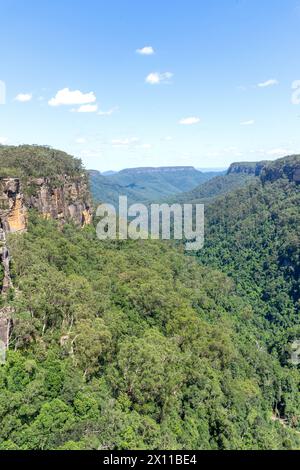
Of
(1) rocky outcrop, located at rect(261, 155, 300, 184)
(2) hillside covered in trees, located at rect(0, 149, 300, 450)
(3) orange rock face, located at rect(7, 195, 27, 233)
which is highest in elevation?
(1) rocky outcrop, located at rect(261, 155, 300, 184)

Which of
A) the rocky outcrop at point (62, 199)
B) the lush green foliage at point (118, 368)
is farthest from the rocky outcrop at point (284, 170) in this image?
the lush green foliage at point (118, 368)

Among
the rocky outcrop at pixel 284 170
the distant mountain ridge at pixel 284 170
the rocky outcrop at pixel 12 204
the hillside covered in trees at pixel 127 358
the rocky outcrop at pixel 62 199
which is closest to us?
the hillside covered in trees at pixel 127 358

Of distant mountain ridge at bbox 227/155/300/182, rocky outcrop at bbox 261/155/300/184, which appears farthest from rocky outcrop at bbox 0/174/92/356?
distant mountain ridge at bbox 227/155/300/182

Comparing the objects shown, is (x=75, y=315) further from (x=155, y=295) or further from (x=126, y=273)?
(x=126, y=273)

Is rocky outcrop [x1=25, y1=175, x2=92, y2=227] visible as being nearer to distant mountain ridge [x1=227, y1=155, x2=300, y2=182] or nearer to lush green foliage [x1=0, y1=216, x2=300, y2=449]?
lush green foliage [x1=0, y1=216, x2=300, y2=449]

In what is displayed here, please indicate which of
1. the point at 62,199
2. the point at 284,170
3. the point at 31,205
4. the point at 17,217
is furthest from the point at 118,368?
the point at 284,170

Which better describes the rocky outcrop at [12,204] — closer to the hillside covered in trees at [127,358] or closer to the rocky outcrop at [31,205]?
the rocky outcrop at [31,205]

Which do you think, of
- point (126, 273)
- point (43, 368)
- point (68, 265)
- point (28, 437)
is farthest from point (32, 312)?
point (126, 273)

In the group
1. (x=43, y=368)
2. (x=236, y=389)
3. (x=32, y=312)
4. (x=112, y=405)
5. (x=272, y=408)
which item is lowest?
(x=272, y=408)
